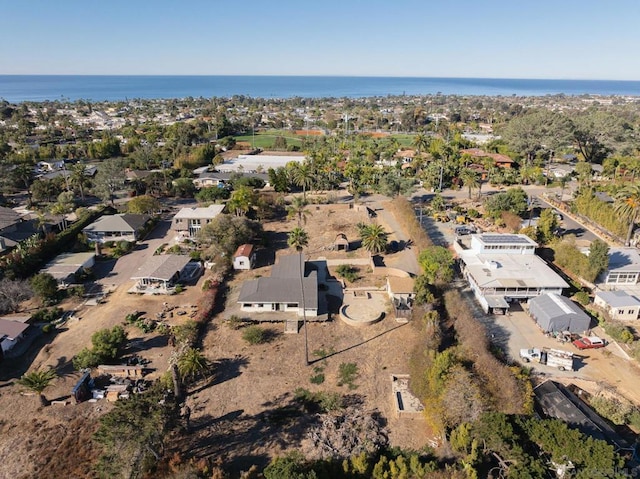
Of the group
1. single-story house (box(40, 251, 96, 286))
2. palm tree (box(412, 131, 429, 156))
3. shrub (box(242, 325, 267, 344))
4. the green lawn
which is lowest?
the green lawn

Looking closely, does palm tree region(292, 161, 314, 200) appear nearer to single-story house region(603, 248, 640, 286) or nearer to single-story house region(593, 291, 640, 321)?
single-story house region(603, 248, 640, 286)

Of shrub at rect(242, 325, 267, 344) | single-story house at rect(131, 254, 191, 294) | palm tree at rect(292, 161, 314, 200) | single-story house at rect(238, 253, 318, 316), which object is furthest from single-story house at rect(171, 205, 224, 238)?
shrub at rect(242, 325, 267, 344)

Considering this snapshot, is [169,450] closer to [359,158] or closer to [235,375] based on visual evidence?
[235,375]

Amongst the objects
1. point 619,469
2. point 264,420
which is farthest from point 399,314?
point 619,469

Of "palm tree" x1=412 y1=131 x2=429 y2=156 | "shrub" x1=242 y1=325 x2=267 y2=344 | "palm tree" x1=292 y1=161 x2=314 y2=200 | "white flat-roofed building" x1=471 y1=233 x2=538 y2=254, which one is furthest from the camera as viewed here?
"palm tree" x1=412 y1=131 x2=429 y2=156

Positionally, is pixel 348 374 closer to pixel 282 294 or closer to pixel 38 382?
pixel 282 294

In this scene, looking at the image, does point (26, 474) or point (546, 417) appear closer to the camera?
point (26, 474)
